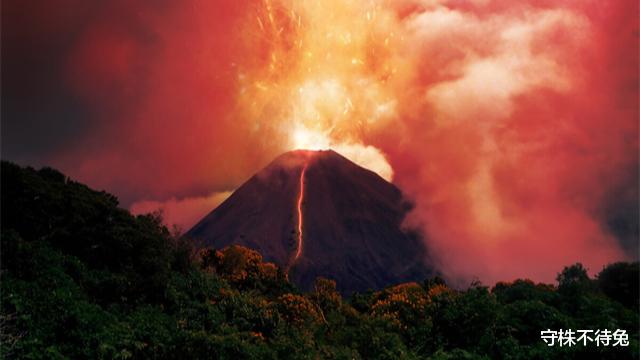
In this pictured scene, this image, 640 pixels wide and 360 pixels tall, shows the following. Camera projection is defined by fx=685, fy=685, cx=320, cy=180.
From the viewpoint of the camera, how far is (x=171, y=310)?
90.5 ft

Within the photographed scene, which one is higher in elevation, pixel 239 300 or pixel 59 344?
pixel 239 300

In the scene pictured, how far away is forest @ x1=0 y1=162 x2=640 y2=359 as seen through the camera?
21078 millimetres

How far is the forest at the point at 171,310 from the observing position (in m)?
21.1

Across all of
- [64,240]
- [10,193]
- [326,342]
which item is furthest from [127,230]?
[326,342]

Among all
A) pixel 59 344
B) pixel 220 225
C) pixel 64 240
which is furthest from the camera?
pixel 220 225

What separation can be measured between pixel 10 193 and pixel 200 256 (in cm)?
1213

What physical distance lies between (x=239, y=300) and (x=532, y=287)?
26985 millimetres

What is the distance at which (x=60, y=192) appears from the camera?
34.1m

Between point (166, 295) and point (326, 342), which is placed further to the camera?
point (166, 295)

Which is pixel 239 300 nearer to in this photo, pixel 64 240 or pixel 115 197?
pixel 64 240

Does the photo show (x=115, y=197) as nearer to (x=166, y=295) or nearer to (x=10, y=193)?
(x=10, y=193)

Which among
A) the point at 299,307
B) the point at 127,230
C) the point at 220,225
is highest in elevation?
the point at 220,225

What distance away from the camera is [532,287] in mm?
47875

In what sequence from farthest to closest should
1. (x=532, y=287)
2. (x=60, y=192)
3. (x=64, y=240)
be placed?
1. (x=532, y=287)
2. (x=60, y=192)
3. (x=64, y=240)
